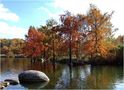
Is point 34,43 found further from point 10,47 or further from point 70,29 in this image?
point 10,47

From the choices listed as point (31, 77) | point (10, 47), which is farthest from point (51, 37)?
point (10, 47)

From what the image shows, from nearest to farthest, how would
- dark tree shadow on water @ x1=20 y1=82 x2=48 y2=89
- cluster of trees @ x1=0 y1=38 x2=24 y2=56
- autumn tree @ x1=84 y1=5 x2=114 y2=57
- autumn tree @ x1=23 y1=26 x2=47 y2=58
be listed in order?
dark tree shadow on water @ x1=20 y1=82 x2=48 y2=89
autumn tree @ x1=84 y1=5 x2=114 y2=57
autumn tree @ x1=23 y1=26 x2=47 y2=58
cluster of trees @ x1=0 y1=38 x2=24 y2=56

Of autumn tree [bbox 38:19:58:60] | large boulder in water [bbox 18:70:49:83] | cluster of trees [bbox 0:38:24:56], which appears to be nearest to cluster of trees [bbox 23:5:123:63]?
autumn tree [bbox 38:19:58:60]

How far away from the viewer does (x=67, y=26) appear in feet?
177

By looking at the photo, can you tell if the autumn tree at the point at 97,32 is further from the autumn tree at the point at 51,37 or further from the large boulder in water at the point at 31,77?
the large boulder in water at the point at 31,77

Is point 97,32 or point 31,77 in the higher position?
point 97,32

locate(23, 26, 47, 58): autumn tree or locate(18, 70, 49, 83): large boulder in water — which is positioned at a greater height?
locate(23, 26, 47, 58): autumn tree

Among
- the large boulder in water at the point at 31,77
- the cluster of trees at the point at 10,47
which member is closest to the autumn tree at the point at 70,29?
the large boulder in water at the point at 31,77

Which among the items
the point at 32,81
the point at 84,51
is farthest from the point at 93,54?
the point at 32,81

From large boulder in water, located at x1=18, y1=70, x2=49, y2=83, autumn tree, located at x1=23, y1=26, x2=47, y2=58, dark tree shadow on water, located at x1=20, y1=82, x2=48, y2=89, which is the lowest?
dark tree shadow on water, located at x1=20, y1=82, x2=48, y2=89

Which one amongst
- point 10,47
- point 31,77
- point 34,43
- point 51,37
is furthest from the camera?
point 10,47

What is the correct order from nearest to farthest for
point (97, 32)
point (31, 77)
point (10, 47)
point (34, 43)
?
point (31, 77) → point (97, 32) → point (34, 43) → point (10, 47)

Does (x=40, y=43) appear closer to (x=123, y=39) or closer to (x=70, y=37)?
(x=70, y=37)

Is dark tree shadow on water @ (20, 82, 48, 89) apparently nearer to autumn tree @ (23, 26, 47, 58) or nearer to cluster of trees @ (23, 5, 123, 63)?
cluster of trees @ (23, 5, 123, 63)
